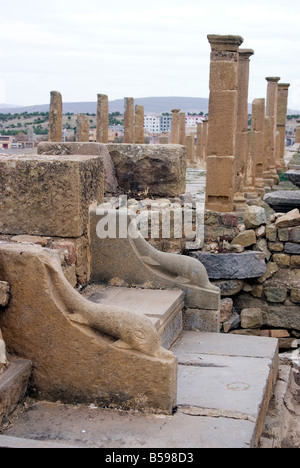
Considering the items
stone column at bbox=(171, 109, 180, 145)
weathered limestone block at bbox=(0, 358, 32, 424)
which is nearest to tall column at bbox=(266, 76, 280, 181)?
stone column at bbox=(171, 109, 180, 145)

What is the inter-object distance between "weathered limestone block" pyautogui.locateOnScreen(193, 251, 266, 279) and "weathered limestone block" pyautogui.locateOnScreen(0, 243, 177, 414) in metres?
4.24

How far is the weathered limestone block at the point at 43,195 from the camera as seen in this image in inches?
179

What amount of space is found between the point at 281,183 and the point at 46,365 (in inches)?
632

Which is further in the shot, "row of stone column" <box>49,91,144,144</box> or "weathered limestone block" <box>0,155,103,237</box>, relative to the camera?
"row of stone column" <box>49,91,144,144</box>

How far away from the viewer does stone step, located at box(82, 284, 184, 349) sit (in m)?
4.44

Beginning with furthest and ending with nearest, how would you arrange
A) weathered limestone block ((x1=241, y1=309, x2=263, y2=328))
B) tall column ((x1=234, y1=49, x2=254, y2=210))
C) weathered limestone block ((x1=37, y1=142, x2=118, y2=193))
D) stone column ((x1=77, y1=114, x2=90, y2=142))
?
stone column ((x1=77, y1=114, x2=90, y2=142)) → tall column ((x1=234, y1=49, x2=254, y2=210)) → weathered limestone block ((x1=241, y1=309, x2=263, y2=328)) → weathered limestone block ((x1=37, y1=142, x2=118, y2=193))

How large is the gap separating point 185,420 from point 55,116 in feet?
44.1

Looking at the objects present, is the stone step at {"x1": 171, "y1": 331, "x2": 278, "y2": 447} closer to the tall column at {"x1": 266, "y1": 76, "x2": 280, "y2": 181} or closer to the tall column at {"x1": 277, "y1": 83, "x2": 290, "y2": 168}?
the tall column at {"x1": 266, "y1": 76, "x2": 280, "y2": 181}

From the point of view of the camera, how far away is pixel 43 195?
15.0 ft

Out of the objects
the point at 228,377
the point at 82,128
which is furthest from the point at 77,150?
the point at 82,128

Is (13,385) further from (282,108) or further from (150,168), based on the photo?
(282,108)

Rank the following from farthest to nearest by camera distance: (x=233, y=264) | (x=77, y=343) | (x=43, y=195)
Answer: (x=233, y=264), (x=43, y=195), (x=77, y=343)
